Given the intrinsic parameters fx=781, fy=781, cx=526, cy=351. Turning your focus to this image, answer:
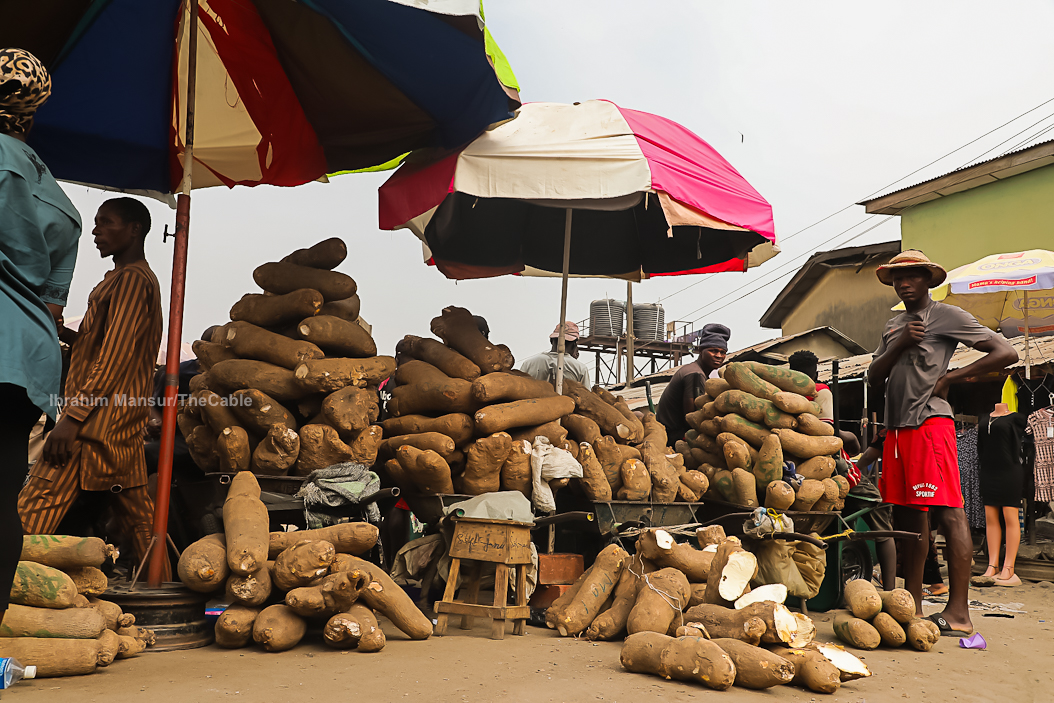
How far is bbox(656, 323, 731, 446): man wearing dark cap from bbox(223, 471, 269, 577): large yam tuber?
4250mm

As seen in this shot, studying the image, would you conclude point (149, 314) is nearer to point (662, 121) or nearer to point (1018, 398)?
point (662, 121)

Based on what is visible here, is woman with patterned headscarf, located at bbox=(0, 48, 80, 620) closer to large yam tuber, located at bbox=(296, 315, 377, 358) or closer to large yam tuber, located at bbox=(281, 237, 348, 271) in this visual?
large yam tuber, located at bbox=(296, 315, 377, 358)

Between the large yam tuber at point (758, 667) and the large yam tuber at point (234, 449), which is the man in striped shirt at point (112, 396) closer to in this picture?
the large yam tuber at point (234, 449)

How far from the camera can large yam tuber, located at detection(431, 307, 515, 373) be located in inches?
212

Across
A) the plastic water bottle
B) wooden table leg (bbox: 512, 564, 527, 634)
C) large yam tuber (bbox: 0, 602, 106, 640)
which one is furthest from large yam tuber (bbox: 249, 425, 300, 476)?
the plastic water bottle

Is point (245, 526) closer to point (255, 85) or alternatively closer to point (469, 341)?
point (469, 341)

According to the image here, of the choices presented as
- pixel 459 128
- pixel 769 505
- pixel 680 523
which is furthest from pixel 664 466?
pixel 459 128

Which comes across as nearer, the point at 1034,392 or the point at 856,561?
the point at 856,561

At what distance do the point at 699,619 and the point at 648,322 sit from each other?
26.9 metres

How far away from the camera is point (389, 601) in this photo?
12.8 ft

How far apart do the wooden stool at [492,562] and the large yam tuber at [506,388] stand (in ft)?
3.01

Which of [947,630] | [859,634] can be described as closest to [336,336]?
[859,634]

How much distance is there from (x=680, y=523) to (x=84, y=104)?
4.77 metres

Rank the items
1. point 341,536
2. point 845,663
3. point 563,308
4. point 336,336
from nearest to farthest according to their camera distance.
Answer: point 845,663, point 341,536, point 336,336, point 563,308
